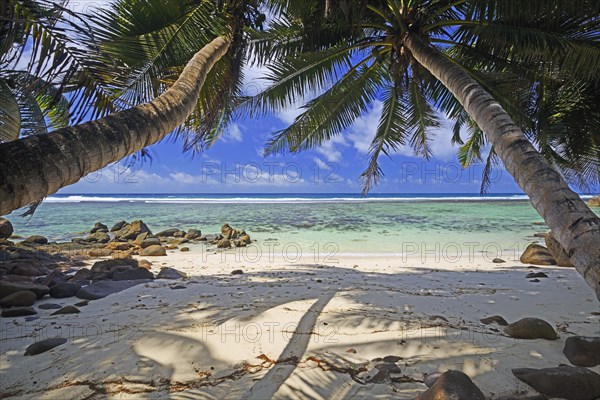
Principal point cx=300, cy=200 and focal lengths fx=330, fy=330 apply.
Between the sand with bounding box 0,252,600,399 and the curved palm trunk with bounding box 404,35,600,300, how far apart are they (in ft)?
3.80

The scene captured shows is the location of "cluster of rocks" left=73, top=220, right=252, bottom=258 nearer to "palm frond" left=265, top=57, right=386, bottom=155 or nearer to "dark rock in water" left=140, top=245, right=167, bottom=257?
"dark rock in water" left=140, top=245, right=167, bottom=257

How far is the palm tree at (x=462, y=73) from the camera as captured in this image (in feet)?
6.99

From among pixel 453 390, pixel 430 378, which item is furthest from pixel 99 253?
pixel 453 390

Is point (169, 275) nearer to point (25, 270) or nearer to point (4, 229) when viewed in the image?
point (25, 270)

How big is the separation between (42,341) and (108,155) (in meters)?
2.21

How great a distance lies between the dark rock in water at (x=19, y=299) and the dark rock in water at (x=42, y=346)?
1.63 metres

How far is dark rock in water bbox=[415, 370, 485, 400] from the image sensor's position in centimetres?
193

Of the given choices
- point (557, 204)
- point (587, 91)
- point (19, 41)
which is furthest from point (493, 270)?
point (19, 41)

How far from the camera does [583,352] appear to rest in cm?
260

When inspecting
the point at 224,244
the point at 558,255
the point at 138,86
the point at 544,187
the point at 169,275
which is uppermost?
the point at 138,86

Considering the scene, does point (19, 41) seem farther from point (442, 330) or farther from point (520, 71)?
point (520, 71)

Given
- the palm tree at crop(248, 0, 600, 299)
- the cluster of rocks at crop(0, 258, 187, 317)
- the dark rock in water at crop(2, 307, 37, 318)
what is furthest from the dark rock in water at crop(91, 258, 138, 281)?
the palm tree at crop(248, 0, 600, 299)

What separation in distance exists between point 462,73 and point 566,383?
306 cm

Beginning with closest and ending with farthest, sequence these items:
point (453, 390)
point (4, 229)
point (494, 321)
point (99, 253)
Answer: point (453, 390), point (494, 321), point (99, 253), point (4, 229)
